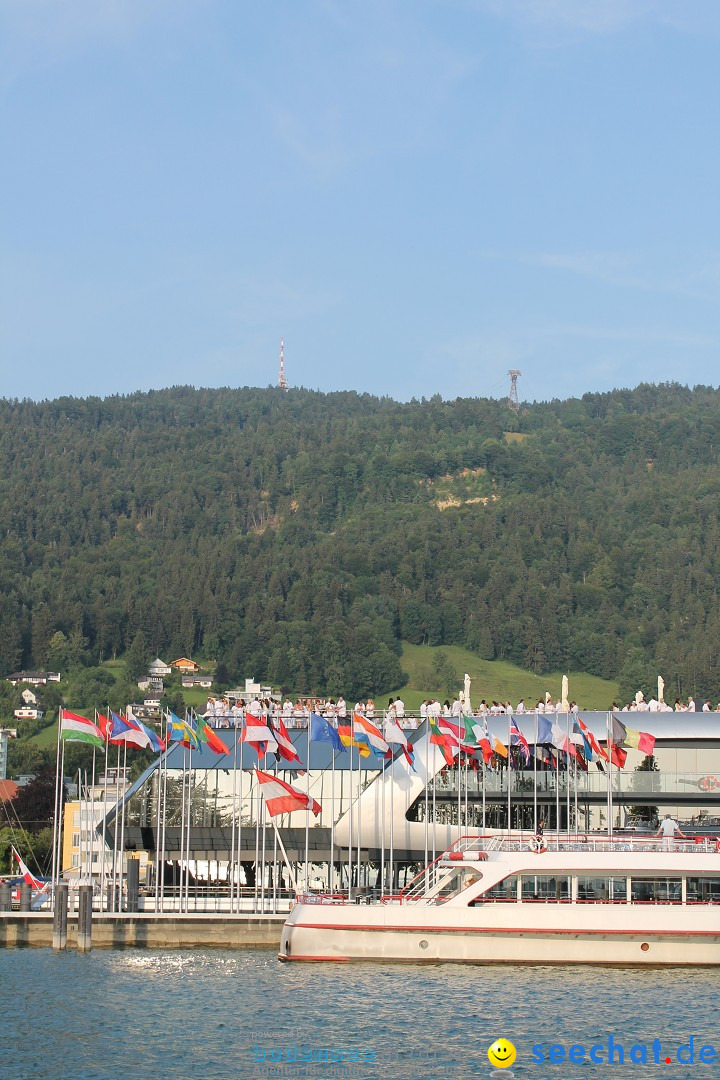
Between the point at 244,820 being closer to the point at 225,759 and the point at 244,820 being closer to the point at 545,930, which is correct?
the point at 225,759

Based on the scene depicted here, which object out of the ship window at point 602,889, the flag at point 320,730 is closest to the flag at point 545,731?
the flag at point 320,730

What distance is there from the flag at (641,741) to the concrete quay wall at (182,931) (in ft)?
48.4

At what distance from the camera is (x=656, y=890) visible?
51875 mm

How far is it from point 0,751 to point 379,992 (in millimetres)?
142219

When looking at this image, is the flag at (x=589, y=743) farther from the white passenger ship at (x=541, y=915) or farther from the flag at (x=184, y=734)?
the flag at (x=184, y=734)

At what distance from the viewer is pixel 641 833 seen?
55.5m

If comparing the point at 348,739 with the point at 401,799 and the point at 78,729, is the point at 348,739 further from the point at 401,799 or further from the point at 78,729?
the point at 78,729

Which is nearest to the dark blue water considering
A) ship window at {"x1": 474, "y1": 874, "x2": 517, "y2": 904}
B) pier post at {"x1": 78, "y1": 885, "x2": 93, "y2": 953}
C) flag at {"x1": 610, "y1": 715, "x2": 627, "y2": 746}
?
ship window at {"x1": 474, "y1": 874, "x2": 517, "y2": 904}

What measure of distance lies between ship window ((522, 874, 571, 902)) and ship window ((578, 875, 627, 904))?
49 cm

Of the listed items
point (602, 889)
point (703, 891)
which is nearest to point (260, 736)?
point (602, 889)

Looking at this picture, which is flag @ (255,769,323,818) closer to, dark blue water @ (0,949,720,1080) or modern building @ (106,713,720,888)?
dark blue water @ (0,949,720,1080)

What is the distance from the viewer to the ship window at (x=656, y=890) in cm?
5175

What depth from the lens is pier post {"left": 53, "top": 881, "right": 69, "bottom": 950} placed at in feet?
187

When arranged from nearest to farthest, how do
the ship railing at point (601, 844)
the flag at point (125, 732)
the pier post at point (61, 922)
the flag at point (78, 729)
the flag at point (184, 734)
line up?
the ship railing at point (601, 844) < the pier post at point (61, 922) < the flag at point (78, 729) < the flag at point (125, 732) < the flag at point (184, 734)
